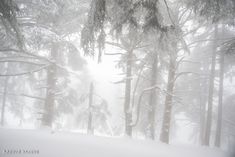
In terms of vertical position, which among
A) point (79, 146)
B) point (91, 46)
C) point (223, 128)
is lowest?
point (223, 128)

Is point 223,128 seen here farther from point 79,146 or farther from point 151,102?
point 79,146

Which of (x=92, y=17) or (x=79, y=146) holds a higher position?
(x=92, y=17)

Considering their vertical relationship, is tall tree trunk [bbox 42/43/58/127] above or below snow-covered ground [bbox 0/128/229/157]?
above

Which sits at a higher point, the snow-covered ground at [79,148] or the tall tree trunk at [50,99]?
the tall tree trunk at [50,99]

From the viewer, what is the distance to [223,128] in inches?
942

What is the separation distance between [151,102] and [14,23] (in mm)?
8918

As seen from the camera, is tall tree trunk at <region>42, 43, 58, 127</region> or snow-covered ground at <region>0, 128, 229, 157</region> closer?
snow-covered ground at <region>0, 128, 229, 157</region>

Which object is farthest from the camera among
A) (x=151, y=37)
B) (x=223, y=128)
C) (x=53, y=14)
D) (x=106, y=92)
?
(x=106, y=92)

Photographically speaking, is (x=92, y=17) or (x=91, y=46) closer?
(x=92, y=17)

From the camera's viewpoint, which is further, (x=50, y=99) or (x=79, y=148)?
(x=50, y=99)

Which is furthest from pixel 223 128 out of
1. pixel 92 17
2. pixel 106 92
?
pixel 106 92

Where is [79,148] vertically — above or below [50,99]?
below

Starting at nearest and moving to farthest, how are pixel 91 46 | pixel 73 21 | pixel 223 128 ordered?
pixel 91 46 < pixel 73 21 < pixel 223 128

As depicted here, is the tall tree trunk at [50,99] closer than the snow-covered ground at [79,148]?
No
